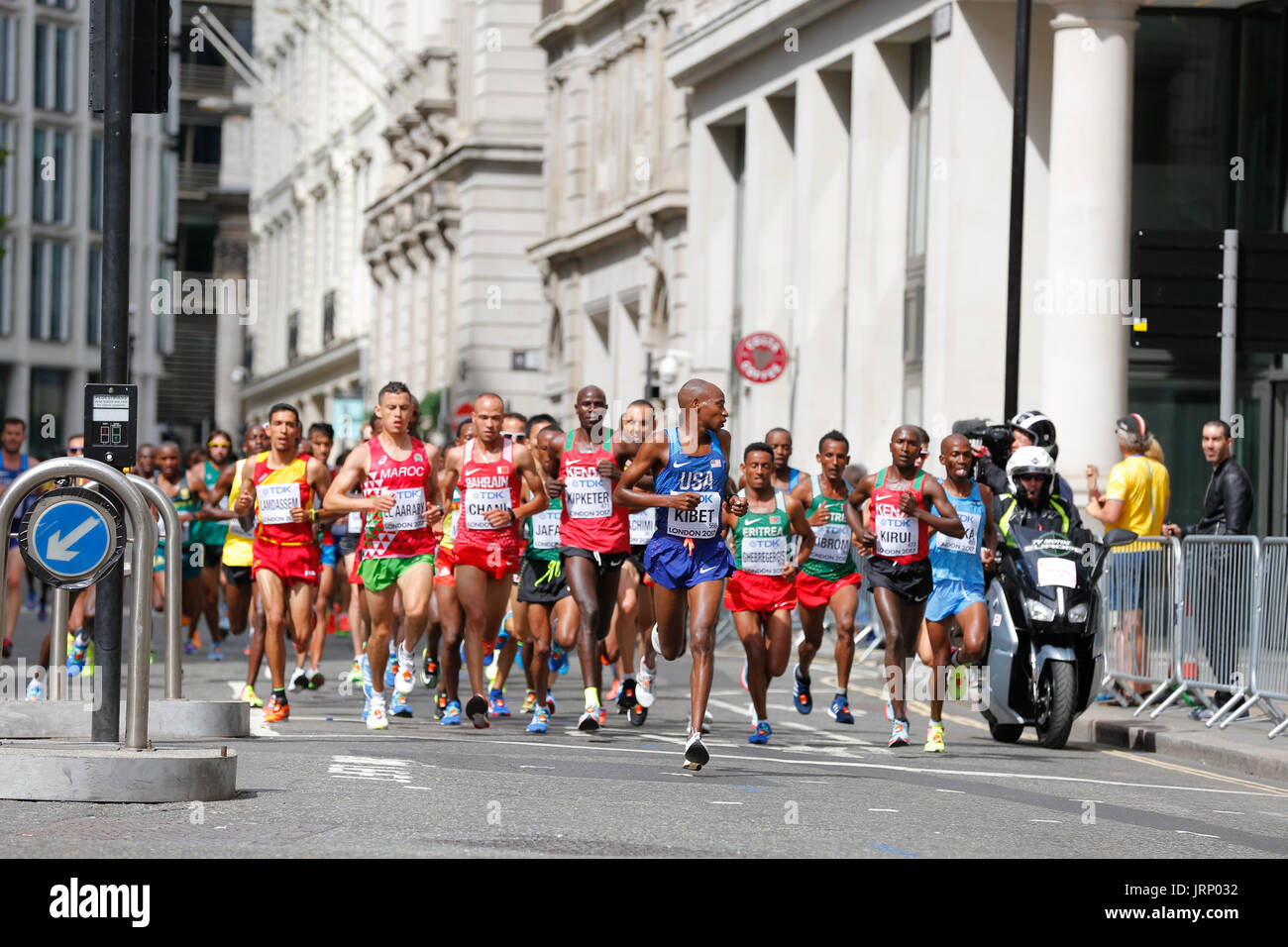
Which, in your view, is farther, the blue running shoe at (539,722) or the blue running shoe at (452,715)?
the blue running shoe at (452,715)

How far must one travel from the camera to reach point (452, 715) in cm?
1484

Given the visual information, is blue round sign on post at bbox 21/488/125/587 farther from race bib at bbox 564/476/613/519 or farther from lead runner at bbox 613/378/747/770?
race bib at bbox 564/476/613/519

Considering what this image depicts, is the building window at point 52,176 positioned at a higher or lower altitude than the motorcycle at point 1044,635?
higher

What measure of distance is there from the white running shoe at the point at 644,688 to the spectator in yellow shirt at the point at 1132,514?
137 inches

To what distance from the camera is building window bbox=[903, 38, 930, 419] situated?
29.4 metres

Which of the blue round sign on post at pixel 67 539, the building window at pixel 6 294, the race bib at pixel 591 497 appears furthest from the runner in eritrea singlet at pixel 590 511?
the building window at pixel 6 294

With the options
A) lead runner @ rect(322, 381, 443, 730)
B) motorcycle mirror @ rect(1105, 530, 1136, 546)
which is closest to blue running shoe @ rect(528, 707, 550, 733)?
lead runner @ rect(322, 381, 443, 730)

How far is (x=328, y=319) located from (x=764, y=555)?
59392 millimetres

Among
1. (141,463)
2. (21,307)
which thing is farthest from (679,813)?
(21,307)

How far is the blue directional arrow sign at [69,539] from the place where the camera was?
10078mm

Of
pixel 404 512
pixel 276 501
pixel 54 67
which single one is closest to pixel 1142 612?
pixel 404 512

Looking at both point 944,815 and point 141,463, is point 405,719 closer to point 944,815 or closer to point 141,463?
point 944,815

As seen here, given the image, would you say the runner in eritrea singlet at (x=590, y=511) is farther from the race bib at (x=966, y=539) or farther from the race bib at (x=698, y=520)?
the race bib at (x=966, y=539)
